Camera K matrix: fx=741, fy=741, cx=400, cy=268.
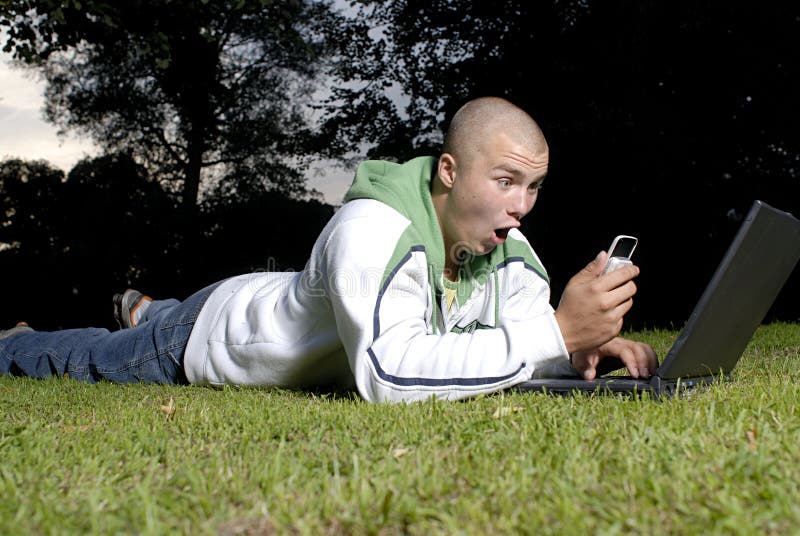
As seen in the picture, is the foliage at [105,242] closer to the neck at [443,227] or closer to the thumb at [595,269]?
the neck at [443,227]

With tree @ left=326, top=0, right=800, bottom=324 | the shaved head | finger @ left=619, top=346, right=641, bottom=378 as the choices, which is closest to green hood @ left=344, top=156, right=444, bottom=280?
the shaved head

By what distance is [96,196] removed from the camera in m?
18.2

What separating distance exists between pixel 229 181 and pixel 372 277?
20154mm

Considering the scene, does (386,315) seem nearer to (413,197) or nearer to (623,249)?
(413,197)

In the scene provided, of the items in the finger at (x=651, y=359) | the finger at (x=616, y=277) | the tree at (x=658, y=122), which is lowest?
Answer: the finger at (x=651, y=359)

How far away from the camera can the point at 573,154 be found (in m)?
14.2

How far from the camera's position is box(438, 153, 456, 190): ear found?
3.77 m

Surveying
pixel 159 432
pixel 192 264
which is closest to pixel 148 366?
pixel 159 432

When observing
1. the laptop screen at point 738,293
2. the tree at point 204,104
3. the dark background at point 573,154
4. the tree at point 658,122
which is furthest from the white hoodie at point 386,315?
the tree at point 204,104

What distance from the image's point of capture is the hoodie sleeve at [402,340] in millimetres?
3213

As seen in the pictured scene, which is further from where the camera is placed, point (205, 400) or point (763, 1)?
point (763, 1)

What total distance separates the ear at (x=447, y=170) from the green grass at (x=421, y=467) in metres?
1.11

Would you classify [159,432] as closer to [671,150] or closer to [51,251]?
[671,150]

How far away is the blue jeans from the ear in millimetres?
1796
